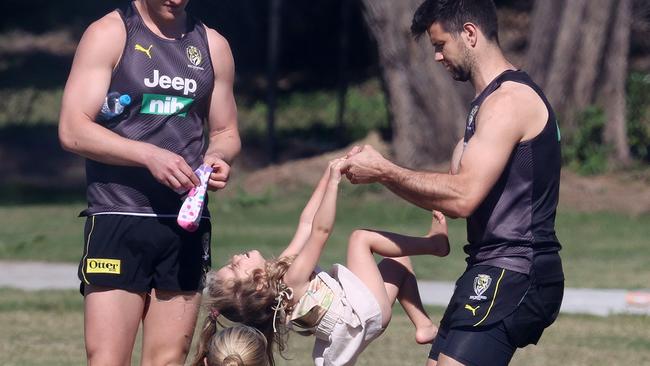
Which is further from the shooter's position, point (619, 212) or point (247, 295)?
point (619, 212)

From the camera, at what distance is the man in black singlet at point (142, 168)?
15.9 ft

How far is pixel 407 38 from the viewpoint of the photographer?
1532 cm

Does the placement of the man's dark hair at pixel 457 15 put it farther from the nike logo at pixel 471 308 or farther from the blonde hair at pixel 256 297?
the blonde hair at pixel 256 297

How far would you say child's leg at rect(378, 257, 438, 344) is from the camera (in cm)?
521

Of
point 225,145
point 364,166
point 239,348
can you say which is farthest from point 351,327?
point 225,145

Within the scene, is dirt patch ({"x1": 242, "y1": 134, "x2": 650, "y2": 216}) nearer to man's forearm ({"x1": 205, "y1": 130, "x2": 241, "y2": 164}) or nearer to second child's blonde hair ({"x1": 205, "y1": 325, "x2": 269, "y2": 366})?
man's forearm ({"x1": 205, "y1": 130, "x2": 241, "y2": 164})

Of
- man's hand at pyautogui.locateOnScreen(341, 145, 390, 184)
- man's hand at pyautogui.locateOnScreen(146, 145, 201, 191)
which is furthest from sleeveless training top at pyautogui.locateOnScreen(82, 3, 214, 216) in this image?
man's hand at pyautogui.locateOnScreen(341, 145, 390, 184)

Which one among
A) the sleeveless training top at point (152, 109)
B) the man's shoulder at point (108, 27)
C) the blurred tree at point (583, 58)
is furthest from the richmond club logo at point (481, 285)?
the blurred tree at point (583, 58)

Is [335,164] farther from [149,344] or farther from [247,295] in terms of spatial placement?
[149,344]

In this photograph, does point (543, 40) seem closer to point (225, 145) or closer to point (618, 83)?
point (618, 83)

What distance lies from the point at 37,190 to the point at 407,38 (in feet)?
17.5

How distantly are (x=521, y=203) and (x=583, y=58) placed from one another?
11.3 metres

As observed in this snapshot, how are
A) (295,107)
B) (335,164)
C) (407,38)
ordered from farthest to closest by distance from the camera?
(295,107) → (407,38) → (335,164)

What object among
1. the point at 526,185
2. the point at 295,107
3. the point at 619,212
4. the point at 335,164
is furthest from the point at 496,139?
the point at 295,107
